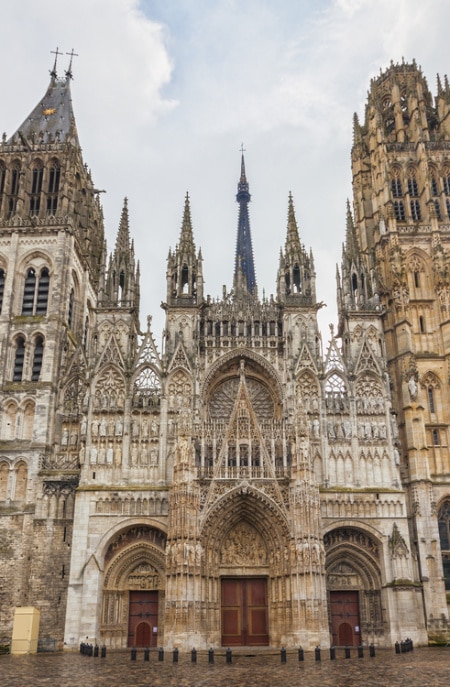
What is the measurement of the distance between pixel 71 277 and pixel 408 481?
84.0 ft

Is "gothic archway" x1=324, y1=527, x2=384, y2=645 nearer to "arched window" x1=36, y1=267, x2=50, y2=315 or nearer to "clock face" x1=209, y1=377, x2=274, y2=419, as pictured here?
"clock face" x1=209, y1=377, x2=274, y2=419

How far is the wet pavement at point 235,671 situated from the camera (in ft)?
57.9

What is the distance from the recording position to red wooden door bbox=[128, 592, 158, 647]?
33.2m

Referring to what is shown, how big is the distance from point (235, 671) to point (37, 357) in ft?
82.1

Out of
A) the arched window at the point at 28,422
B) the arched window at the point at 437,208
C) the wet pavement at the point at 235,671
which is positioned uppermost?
the arched window at the point at 437,208

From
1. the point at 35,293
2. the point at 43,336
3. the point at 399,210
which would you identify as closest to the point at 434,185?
the point at 399,210

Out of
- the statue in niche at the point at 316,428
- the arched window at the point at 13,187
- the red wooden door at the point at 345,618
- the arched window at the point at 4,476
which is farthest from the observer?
the arched window at the point at 13,187

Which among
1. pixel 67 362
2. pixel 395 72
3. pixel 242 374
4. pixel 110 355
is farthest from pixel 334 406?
pixel 395 72

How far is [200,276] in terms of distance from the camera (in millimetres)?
40625

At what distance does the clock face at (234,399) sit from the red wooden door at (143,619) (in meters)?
10.9

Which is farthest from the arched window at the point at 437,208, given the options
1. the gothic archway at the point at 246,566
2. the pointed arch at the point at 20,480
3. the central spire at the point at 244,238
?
the pointed arch at the point at 20,480

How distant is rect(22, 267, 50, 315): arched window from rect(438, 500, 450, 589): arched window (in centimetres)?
2762

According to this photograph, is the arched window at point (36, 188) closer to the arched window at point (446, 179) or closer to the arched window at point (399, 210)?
the arched window at point (399, 210)

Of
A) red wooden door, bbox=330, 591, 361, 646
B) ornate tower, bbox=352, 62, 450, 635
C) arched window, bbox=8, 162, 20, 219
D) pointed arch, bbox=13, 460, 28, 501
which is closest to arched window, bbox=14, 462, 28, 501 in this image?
pointed arch, bbox=13, 460, 28, 501
